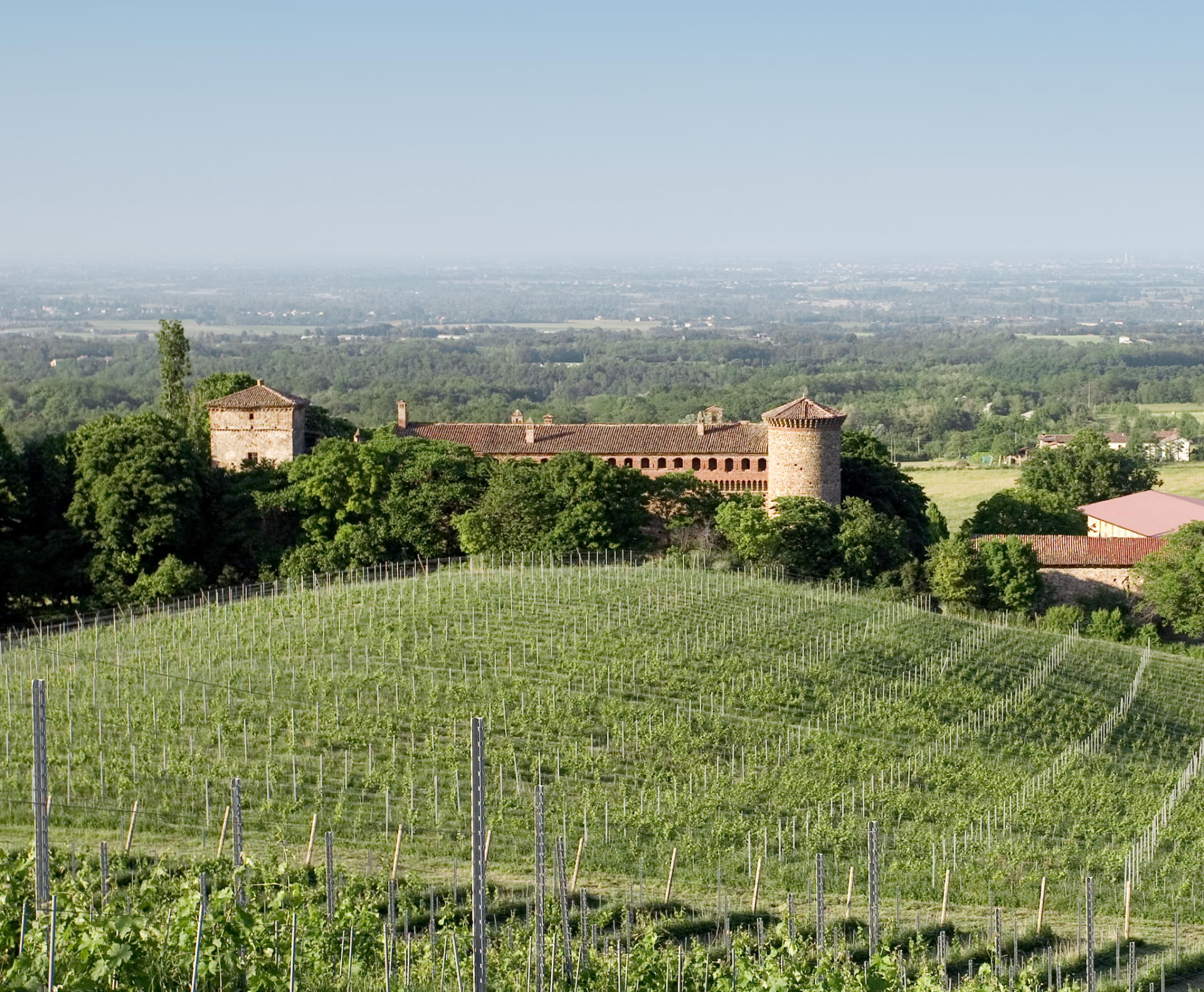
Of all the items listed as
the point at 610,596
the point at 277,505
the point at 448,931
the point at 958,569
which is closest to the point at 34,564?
the point at 277,505

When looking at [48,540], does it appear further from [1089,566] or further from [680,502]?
[1089,566]

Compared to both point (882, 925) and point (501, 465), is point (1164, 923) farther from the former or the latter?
point (501, 465)

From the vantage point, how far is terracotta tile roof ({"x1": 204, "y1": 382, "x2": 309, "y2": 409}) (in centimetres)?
4806

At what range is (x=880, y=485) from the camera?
4750cm

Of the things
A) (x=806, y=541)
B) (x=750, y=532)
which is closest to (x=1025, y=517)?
(x=806, y=541)

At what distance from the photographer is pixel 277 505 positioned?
41.6 metres

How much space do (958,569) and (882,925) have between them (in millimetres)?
23087

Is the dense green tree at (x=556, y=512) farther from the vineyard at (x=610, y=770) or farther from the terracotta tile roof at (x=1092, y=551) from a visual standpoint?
the terracotta tile roof at (x=1092, y=551)

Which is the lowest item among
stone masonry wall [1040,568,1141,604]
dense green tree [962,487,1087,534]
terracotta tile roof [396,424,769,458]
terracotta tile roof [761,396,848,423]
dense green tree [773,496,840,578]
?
stone masonry wall [1040,568,1141,604]

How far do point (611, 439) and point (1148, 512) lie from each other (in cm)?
1735

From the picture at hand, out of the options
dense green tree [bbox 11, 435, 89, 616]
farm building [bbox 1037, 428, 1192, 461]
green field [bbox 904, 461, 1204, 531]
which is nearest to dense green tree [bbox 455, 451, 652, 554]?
dense green tree [bbox 11, 435, 89, 616]

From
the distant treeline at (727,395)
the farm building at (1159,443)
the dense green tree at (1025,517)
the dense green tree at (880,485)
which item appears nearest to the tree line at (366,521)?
the dense green tree at (880,485)

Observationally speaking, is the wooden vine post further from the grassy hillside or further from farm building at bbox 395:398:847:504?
farm building at bbox 395:398:847:504

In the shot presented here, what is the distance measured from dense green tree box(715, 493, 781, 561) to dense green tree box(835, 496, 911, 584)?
178 cm
